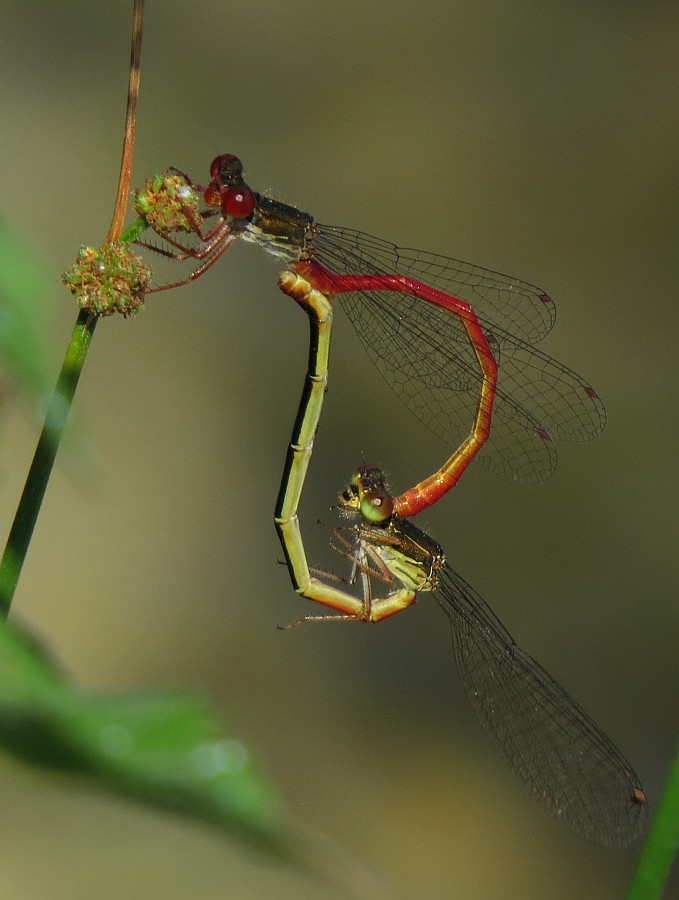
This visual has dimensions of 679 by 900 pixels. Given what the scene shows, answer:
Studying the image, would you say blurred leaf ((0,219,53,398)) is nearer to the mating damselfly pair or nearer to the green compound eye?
the mating damselfly pair

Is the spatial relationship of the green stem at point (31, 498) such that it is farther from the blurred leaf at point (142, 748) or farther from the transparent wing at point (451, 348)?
the transparent wing at point (451, 348)

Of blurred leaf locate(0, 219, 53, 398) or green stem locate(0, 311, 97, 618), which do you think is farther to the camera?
green stem locate(0, 311, 97, 618)

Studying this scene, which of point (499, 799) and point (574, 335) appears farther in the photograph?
point (574, 335)

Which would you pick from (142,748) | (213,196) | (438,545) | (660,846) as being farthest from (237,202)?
(142,748)

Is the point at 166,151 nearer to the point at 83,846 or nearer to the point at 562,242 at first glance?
the point at 562,242

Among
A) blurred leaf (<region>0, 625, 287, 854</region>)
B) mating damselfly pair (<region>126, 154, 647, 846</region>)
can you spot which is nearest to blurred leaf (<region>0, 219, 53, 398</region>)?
blurred leaf (<region>0, 625, 287, 854</region>)

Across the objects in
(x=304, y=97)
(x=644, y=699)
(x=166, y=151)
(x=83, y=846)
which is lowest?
(x=83, y=846)

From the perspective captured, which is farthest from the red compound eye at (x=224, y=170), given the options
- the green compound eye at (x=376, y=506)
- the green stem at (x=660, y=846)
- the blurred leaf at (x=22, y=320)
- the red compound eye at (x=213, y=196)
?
the green stem at (x=660, y=846)

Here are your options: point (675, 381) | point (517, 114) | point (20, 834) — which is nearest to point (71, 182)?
point (517, 114)
